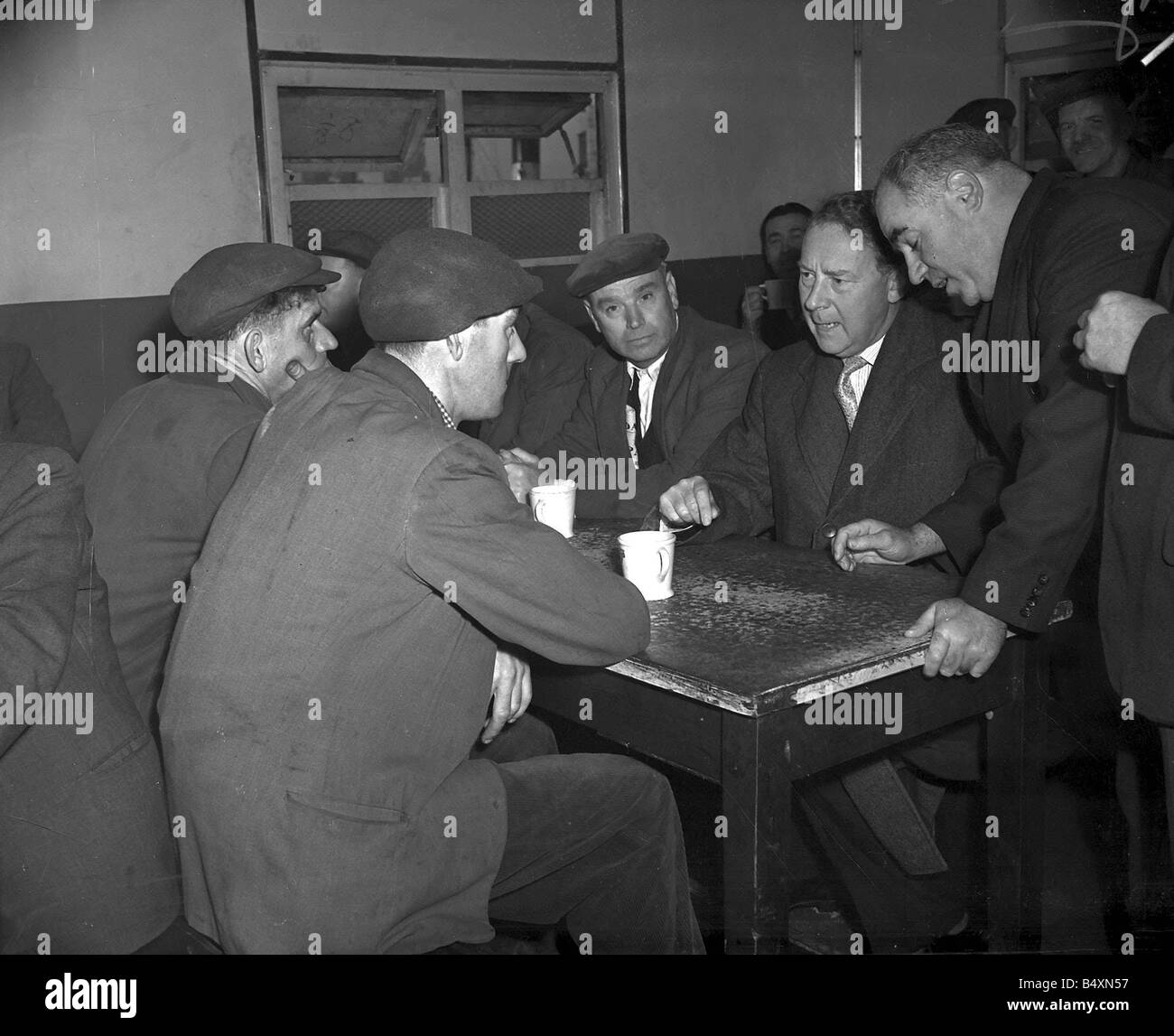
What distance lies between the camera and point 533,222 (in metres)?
6.00

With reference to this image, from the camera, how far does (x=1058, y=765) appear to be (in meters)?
3.49

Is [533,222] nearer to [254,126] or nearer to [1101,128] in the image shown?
[254,126]

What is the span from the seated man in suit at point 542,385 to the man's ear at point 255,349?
1604 millimetres

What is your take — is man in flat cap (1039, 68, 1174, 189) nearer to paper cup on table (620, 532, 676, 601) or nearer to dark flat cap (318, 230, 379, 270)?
dark flat cap (318, 230, 379, 270)

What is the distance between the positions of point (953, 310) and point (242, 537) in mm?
2039

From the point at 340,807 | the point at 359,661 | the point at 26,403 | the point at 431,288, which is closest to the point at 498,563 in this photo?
the point at 359,661

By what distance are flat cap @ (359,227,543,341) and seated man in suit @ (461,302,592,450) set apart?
221cm

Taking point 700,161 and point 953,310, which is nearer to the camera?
point 953,310

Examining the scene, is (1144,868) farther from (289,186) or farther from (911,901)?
(289,186)

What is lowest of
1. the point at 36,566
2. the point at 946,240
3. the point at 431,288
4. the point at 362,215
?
the point at 36,566

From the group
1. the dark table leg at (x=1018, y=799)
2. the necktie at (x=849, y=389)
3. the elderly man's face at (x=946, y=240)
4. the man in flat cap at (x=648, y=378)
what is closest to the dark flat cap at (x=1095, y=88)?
the man in flat cap at (x=648, y=378)

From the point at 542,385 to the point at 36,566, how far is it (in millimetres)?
2702
